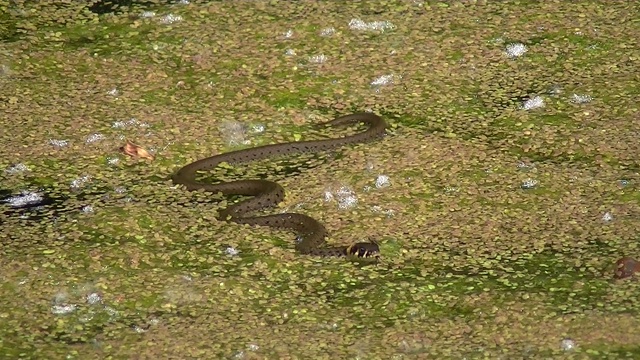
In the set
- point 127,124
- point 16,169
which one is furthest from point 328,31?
point 16,169

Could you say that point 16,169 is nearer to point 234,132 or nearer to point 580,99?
point 234,132

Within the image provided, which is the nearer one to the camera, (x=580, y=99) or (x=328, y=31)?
(x=580, y=99)

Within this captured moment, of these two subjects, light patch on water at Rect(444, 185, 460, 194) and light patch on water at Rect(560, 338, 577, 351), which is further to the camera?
light patch on water at Rect(444, 185, 460, 194)

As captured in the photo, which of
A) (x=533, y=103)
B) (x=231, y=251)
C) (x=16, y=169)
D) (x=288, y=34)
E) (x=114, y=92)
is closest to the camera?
(x=231, y=251)

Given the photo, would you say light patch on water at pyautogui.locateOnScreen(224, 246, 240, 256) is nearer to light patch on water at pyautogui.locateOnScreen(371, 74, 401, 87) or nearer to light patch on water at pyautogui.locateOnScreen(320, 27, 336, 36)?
light patch on water at pyautogui.locateOnScreen(371, 74, 401, 87)

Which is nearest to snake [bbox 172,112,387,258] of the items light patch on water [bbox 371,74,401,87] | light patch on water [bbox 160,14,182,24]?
light patch on water [bbox 371,74,401,87]

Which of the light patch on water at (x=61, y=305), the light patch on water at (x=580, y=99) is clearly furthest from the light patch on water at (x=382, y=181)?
the light patch on water at (x=61, y=305)

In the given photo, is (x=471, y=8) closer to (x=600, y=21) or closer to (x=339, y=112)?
(x=600, y=21)
